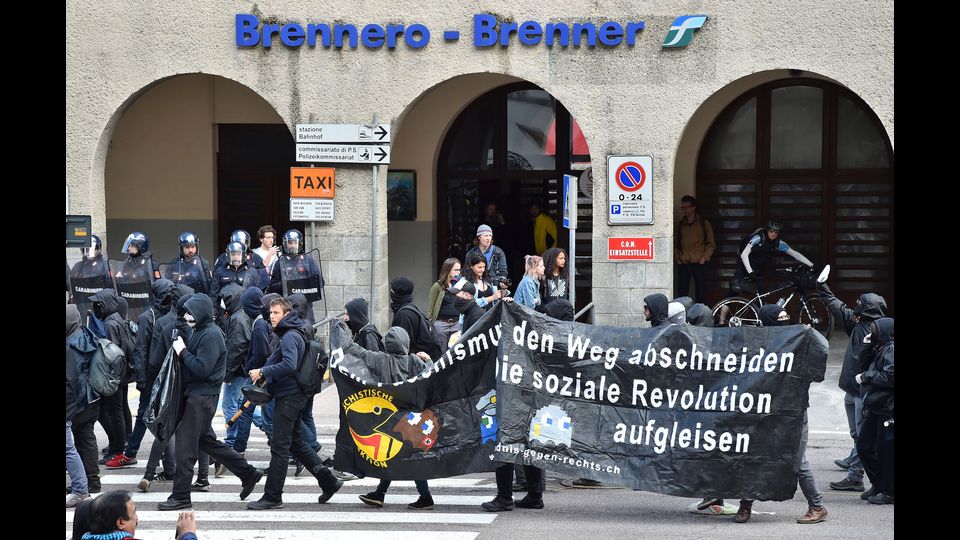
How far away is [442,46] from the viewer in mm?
17766

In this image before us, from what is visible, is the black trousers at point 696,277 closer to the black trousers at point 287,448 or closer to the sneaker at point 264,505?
the black trousers at point 287,448

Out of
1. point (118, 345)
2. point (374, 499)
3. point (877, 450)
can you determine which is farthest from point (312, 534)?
point (877, 450)

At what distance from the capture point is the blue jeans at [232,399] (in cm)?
1198

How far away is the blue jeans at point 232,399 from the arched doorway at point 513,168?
944 cm

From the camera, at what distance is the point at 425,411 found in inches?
410

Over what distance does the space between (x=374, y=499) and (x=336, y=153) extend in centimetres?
810

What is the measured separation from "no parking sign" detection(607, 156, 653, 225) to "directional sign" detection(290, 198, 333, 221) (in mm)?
3731

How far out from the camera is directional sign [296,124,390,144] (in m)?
17.9

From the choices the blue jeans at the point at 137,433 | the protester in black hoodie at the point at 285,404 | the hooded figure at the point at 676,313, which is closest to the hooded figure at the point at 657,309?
the hooded figure at the point at 676,313

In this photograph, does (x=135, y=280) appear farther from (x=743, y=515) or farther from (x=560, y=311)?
(x=743, y=515)

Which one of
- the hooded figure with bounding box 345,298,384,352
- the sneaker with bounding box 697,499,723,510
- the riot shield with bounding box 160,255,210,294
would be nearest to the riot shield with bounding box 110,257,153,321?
the riot shield with bounding box 160,255,210,294

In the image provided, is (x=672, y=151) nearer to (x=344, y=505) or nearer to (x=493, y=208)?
(x=493, y=208)
